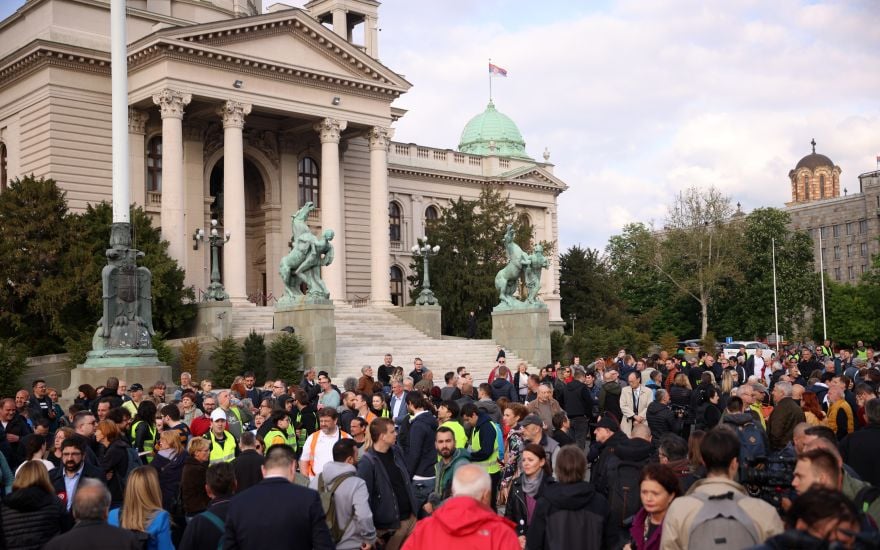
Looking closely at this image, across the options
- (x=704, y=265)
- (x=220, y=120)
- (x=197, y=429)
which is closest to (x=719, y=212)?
(x=704, y=265)

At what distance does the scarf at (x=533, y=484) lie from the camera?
26.8ft

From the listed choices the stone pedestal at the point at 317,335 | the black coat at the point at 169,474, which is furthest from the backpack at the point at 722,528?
the stone pedestal at the point at 317,335

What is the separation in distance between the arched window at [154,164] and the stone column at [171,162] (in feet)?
11.8

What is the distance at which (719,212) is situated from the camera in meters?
69.7

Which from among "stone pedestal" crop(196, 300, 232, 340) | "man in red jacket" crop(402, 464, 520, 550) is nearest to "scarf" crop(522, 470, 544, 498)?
"man in red jacket" crop(402, 464, 520, 550)

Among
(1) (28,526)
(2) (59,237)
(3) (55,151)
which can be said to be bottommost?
(1) (28,526)

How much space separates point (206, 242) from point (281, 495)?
40.0 metres

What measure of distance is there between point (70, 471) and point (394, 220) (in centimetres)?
5427

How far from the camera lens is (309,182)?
5097 cm

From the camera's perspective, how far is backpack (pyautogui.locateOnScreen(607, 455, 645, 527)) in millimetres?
8273

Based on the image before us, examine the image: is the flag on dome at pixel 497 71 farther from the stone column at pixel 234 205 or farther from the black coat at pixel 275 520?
the black coat at pixel 275 520

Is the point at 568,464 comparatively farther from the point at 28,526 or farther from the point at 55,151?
the point at 55,151

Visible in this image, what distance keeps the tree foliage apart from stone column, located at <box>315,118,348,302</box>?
9744 millimetres

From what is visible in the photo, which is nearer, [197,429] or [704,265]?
[197,429]
